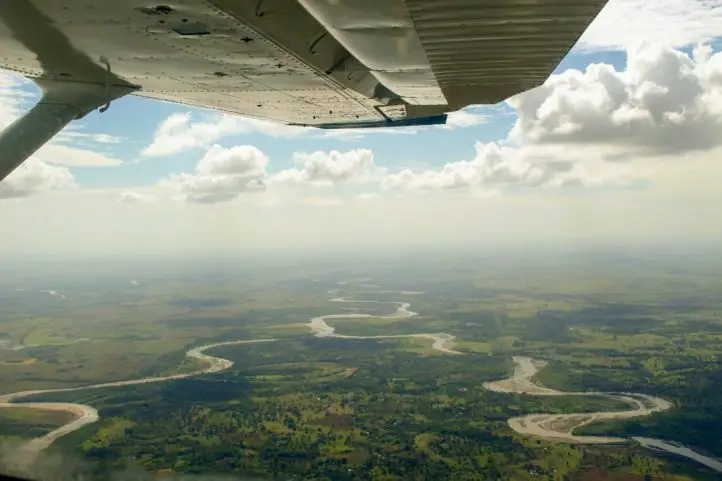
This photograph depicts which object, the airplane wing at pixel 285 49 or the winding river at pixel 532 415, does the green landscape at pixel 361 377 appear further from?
the airplane wing at pixel 285 49

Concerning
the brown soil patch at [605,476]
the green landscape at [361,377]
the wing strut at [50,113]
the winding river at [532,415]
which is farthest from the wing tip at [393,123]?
the brown soil patch at [605,476]

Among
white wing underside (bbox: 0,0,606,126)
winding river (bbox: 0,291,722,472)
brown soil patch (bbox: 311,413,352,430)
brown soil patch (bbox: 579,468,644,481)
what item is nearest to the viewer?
white wing underside (bbox: 0,0,606,126)

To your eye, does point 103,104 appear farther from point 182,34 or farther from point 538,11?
point 538,11

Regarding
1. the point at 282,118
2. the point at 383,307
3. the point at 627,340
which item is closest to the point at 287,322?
the point at 383,307

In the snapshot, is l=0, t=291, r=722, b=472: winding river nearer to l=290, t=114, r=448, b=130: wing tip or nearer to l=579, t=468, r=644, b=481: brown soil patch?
l=579, t=468, r=644, b=481: brown soil patch

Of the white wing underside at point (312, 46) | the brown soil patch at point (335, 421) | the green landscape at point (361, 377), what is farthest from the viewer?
the brown soil patch at point (335, 421)

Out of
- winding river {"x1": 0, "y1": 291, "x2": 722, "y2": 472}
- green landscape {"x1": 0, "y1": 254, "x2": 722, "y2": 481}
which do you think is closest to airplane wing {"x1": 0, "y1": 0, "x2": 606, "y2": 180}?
green landscape {"x1": 0, "y1": 254, "x2": 722, "y2": 481}

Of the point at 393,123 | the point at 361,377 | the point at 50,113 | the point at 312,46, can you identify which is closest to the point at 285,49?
the point at 312,46
